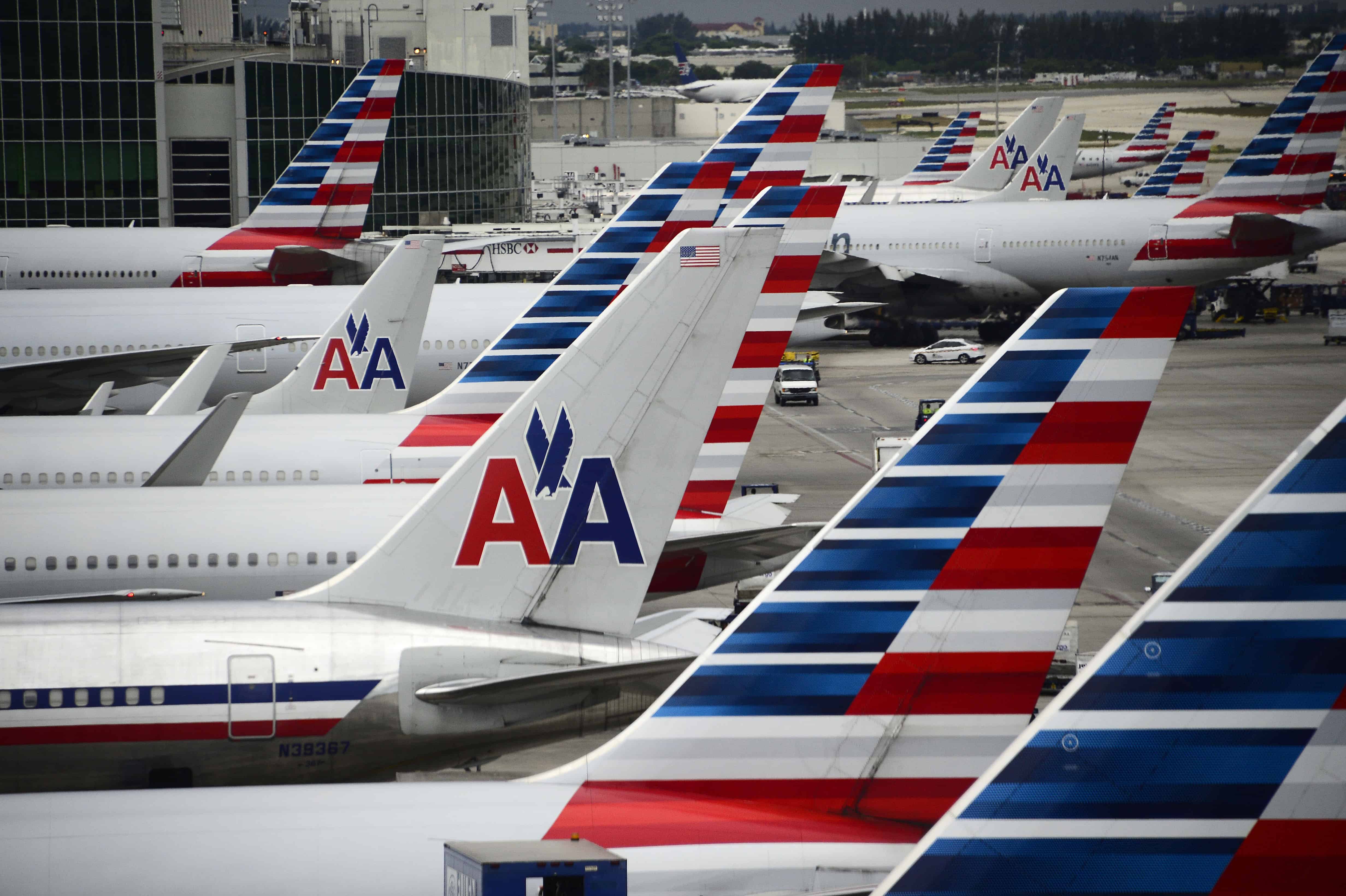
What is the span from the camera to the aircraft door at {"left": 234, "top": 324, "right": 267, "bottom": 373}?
3039 cm

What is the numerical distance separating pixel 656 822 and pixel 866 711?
1.56 meters

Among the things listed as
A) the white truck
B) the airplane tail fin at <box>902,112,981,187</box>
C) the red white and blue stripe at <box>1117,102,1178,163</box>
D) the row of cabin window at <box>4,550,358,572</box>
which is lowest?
the white truck

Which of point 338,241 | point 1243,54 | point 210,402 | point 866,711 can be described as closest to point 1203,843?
point 866,711

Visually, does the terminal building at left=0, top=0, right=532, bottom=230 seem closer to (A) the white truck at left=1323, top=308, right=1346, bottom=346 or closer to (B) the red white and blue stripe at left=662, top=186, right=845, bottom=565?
(A) the white truck at left=1323, top=308, right=1346, bottom=346

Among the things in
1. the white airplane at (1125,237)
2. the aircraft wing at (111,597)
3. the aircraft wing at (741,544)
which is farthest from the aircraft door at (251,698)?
the white airplane at (1125,237)

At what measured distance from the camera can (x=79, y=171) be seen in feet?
206

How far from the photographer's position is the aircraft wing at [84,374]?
81.9ft

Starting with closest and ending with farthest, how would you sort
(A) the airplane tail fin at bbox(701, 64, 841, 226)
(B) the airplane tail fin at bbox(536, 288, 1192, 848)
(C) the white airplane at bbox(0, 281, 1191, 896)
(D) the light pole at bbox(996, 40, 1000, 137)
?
(C) the white airplane at bbox(0, 281, 1191, 896)
(B) the airplane tail fin at bbox(536, 288, 1192, 848)
(A) the airplane tail fin at bbox(701, 64, 841, 226)
(D) the light pole at bbox(996, 40, 1000, 137)

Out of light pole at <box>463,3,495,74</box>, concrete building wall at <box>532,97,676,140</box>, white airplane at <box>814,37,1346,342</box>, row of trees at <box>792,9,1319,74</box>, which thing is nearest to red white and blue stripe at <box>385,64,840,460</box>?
white airplane at <box>814,37,1346,342</box>

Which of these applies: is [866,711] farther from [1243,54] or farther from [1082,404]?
[1243,54]

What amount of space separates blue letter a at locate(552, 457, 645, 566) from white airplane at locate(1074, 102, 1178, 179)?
115 m

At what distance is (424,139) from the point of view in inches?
2879

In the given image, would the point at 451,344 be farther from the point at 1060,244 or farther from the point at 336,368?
the point at 1060,244

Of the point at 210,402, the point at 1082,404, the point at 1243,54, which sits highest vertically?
the point at 1243,54
